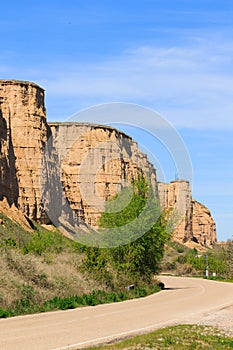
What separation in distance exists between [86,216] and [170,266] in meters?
19.3

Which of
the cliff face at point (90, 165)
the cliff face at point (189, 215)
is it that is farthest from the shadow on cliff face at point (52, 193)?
the cliff face at point (189, 215)

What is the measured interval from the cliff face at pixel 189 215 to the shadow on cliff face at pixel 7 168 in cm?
7059

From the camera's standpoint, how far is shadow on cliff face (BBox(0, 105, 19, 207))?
79.8 metres

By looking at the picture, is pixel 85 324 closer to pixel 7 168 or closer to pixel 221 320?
pixel 221 320

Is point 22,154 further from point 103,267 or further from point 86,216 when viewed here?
point 103,267

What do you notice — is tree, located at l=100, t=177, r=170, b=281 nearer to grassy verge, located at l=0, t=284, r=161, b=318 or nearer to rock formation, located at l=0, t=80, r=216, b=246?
grassy verge, located at l=0, t=284, r=161, b=318

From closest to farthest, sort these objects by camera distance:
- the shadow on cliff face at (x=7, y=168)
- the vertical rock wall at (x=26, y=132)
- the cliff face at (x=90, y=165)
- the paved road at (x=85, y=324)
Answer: the paved road at (x=85, y=324) < the shadow on cliff face at (x=7, y=168) < the vertical rock wall at (x=26, y=132) < the cliff face at (x=90, y=165)

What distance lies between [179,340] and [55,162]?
87087 millimetres

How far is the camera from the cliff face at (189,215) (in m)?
161

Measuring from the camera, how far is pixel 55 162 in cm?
10075

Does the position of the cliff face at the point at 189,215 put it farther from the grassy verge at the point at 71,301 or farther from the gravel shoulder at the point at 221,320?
the gravel shoulder at the point at 221,320

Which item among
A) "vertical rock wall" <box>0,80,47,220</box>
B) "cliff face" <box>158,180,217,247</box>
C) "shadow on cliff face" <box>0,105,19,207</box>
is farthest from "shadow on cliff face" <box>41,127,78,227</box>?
"cliff face" <box>158,180,217,247</box>

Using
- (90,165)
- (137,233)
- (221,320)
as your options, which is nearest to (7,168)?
(90,165)

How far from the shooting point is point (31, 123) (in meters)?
92.4
